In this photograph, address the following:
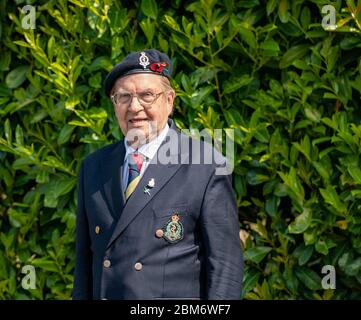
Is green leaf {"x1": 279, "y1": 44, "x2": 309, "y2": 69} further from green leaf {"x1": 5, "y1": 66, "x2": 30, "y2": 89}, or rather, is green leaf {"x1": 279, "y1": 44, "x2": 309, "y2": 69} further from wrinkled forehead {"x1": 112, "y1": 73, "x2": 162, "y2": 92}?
green leaf {"x1": 5, "y1": 66, "x2": 30, "y2": 89}

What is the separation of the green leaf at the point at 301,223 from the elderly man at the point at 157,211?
0.87m

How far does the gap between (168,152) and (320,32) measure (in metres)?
1.24

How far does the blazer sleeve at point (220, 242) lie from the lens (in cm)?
318

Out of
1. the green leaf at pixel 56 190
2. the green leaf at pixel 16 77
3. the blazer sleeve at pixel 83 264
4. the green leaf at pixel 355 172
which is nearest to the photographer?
the blazer sleeve at pixel 83 264

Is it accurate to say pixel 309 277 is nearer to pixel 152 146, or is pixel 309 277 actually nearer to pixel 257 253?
pixel 257 253

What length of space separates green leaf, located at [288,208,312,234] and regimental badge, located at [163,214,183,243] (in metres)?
1.03

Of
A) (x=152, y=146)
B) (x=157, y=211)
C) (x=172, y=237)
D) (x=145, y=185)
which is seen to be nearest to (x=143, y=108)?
(x=152, y=146)

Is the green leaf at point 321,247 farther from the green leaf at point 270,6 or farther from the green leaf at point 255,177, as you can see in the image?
the green leaf at point 270,6

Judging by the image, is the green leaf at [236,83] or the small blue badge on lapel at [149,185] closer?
the small blue badge on lapel at [149,185]

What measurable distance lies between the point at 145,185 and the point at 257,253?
114cm

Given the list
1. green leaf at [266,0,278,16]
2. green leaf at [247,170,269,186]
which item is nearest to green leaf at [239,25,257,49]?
green leaf at [266,0,278,16]

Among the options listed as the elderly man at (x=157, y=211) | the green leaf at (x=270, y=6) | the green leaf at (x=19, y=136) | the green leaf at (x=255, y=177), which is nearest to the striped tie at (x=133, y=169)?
the elderly man at (x=157, y=211)

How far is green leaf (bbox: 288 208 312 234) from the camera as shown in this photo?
408 centimetres

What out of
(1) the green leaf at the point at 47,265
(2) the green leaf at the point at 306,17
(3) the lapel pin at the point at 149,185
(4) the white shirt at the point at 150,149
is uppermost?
(2) the green leaf at the point at 306,17
